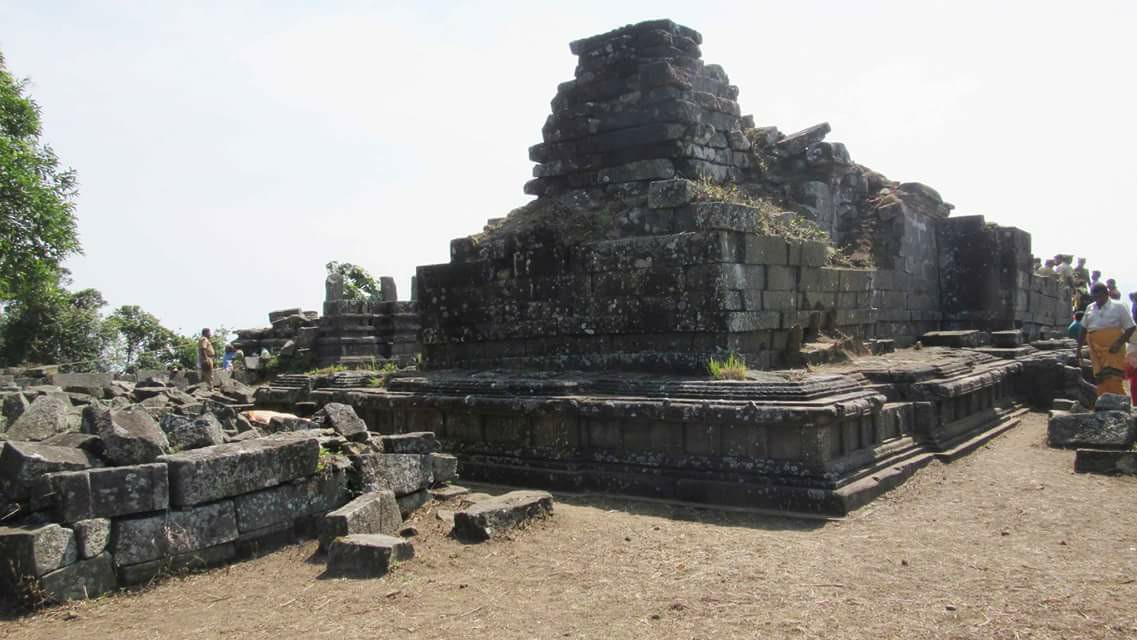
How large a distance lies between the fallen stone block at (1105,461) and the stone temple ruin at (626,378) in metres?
0.50

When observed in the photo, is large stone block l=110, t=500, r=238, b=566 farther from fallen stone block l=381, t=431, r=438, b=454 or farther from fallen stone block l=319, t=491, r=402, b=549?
fallen stone block l=381, t=431, r=438, b=454

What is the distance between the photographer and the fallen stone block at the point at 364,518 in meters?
6.27

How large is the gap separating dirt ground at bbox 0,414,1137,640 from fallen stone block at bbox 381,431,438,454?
0.65 meters

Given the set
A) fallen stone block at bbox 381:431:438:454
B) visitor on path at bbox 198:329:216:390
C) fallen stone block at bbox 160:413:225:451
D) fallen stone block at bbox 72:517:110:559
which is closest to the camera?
fallen stone block at bbox 72:517:110:559

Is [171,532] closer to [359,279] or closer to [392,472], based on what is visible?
[392,472]

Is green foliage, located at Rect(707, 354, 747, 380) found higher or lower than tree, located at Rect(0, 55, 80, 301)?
lower

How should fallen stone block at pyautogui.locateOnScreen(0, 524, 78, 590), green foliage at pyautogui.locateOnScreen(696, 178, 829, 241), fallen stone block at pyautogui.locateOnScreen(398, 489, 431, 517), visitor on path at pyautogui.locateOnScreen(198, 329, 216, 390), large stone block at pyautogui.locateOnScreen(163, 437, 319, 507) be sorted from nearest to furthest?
fallen stone block at pyautogui.locateOnScreen(0, 524, 78, 590), large stone block at pyautogui.locateOnScreen(163, 437, 319, 507), fallen stone block at pyautogui.locateOnScreen(398, 489, 431, 517), green foliage at pyautogui.locateOnScreen(696, 178, 829, 241), visitor on path at pyautogui.locateOnScreen(198, 329, 216, 390)

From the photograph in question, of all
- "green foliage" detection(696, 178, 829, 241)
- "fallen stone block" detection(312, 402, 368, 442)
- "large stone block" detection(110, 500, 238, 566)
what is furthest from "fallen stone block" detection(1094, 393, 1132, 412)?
"large stone block" detection(110, 500, 238, 566)

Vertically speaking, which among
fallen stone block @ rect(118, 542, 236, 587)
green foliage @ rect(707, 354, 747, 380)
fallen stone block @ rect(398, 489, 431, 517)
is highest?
green foliage @ rect(707, 354, 747, 380)

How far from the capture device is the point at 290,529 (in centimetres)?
664

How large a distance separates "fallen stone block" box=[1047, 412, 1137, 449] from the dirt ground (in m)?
1.82

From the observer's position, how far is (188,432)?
254 inches

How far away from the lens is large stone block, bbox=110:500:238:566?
556cm

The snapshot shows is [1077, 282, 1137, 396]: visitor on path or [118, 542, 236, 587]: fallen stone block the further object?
[1077, 282, 1137, 396]: visitor on path
